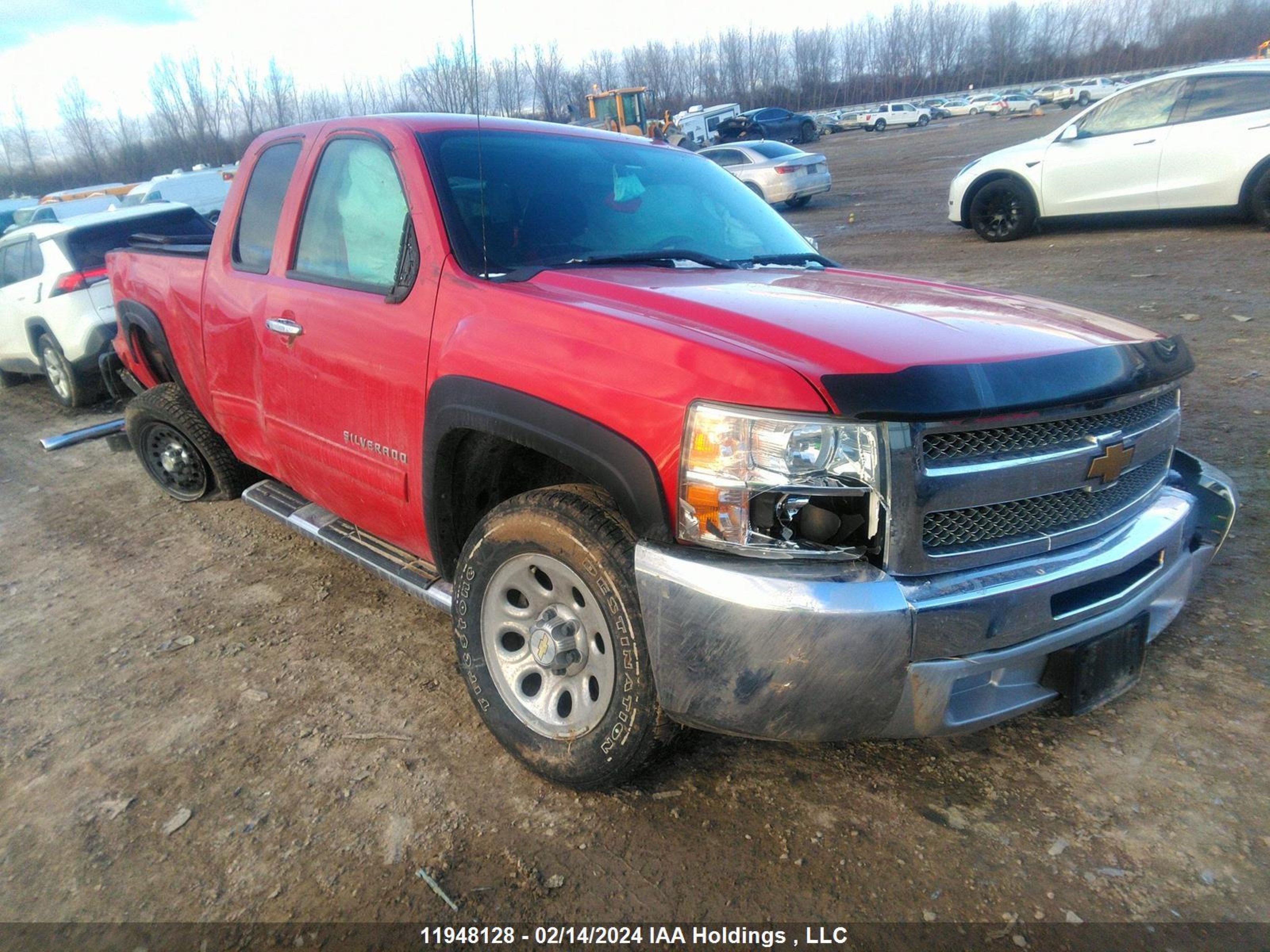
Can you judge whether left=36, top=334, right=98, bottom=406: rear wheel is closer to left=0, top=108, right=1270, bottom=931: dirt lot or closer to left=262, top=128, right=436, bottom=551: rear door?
left=0, top=108, right=1270, bottom=931: dirt lot

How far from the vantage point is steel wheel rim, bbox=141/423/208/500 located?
185 inches

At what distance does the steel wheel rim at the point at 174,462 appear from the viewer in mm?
4695

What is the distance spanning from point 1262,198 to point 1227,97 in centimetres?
114

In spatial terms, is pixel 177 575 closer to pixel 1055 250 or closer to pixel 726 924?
pixel 726 924

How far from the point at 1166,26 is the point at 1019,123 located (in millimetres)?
64973

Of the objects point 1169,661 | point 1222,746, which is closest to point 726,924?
point 1222,746

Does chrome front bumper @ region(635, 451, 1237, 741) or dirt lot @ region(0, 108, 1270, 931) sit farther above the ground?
chrome front bumper @ region(635, 451, 1237, 741)

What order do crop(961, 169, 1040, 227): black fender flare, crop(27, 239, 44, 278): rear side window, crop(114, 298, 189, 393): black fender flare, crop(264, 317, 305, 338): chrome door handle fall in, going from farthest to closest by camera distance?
1. crop(961, 169, 1040, 227): black fender flare
2. crop(27, 239, 44, 278): rear side window
3. crop(114, 298, 189, 393): black fender flare
4. crop(264, 317, 305, 338): chrome door handle

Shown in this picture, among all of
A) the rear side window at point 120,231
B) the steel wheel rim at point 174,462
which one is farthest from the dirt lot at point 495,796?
the rear side window at point 120,231

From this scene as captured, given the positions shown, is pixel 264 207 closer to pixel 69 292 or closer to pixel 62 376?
pixel 69 292

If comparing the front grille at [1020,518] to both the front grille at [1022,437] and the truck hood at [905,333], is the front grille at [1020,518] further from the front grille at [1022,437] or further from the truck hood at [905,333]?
the truck hood at [905,333]

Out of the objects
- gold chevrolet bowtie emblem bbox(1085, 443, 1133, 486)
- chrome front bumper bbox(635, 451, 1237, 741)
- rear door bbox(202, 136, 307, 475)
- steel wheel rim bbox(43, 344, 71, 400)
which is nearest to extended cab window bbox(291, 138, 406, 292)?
rear door bbox(202, 136, 307, 475)

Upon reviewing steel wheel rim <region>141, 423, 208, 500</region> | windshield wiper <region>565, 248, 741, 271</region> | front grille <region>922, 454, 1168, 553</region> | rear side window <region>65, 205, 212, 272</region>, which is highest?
rear side window <region>65, 205, 212, 272</region>

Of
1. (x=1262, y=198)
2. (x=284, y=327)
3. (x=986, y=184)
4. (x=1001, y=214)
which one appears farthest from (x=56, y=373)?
(x=1262, y=198)
